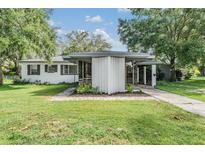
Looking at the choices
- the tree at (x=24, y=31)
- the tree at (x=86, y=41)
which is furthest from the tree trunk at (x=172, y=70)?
the tree at (x=86, y=41)

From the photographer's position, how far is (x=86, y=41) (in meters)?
48.5

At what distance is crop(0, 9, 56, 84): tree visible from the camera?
20.5 metres

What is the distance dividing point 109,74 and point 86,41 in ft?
109

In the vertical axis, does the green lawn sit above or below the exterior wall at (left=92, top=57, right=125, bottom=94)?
below

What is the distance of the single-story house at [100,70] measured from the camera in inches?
634

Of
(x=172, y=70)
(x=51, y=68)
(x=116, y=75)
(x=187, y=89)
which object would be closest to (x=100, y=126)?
(x=116, y=75)

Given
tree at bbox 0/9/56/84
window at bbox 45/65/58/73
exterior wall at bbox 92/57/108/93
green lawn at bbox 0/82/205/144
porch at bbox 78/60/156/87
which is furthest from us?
window at bbox 45/65/58/73

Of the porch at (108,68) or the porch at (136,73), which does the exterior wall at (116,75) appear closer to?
the porch at (108,68)

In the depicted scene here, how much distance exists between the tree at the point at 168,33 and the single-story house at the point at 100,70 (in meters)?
2.65

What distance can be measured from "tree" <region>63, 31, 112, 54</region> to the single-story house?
1850 cm

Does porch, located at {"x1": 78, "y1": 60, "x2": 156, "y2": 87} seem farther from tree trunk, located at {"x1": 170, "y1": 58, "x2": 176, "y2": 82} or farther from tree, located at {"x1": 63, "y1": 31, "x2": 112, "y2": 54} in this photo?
tree, located at {"x1": 63, "y1": 31, "x2": 112, "y2": 54}

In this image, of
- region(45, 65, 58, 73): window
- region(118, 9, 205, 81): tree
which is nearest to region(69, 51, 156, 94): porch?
region(118, 9, 205, 81): tree

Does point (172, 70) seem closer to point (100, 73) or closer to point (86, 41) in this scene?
point (100, 73)
